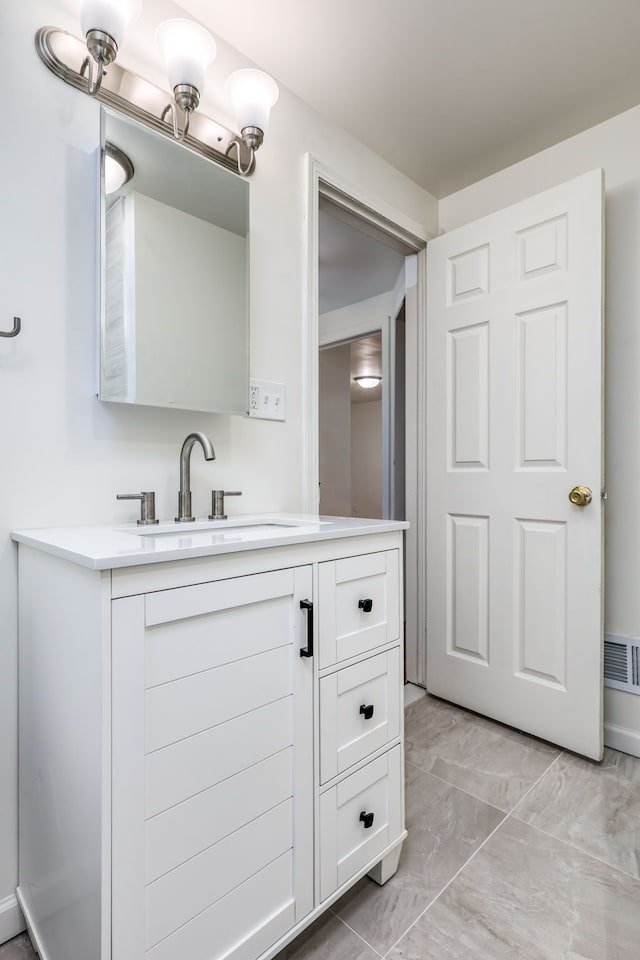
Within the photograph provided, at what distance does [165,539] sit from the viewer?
2.99 feet

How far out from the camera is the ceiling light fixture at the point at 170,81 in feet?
3.49

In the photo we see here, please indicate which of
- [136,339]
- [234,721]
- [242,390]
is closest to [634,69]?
[242,390]

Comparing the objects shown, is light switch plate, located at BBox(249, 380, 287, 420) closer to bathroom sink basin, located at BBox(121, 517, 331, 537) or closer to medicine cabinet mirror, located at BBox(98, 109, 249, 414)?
medicine cabinet mirror, located at BBox(98, 109, 249, 414)

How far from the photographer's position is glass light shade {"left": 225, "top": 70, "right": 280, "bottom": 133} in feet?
4.40

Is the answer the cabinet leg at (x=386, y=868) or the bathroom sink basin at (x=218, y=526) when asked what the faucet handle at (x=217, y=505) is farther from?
the cabinet leg at (x=386, y=868)

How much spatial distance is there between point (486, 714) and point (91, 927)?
1.59 meters

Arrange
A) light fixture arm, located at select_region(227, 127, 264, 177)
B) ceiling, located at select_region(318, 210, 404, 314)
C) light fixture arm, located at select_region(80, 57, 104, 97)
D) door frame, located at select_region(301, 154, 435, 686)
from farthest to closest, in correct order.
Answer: ceiling, located at select_region(318, 210, 404, 314) → door frame, located at select_region(301, 154, 435, 686) → light fixture arm, located at select_region(227, 127, 264, 177) → light fixture arm, located at select_region(80, 57, 104, 97)

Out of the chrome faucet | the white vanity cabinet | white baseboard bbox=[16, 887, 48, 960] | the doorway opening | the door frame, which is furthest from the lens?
the doorway opening

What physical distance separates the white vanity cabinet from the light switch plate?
0.60 m

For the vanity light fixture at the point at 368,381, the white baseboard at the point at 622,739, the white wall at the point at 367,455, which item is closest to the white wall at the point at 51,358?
the white baseboard at the point at 622,739

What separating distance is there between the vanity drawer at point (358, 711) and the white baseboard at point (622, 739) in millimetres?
1075

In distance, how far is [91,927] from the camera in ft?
2.43

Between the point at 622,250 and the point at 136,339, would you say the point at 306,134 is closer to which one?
the point at 136,339

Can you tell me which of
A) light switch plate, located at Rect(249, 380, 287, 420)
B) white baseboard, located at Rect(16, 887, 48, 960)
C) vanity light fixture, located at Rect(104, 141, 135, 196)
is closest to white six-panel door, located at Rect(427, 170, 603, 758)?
light switch plate, located at Rect(249, 380, 287, 420)
